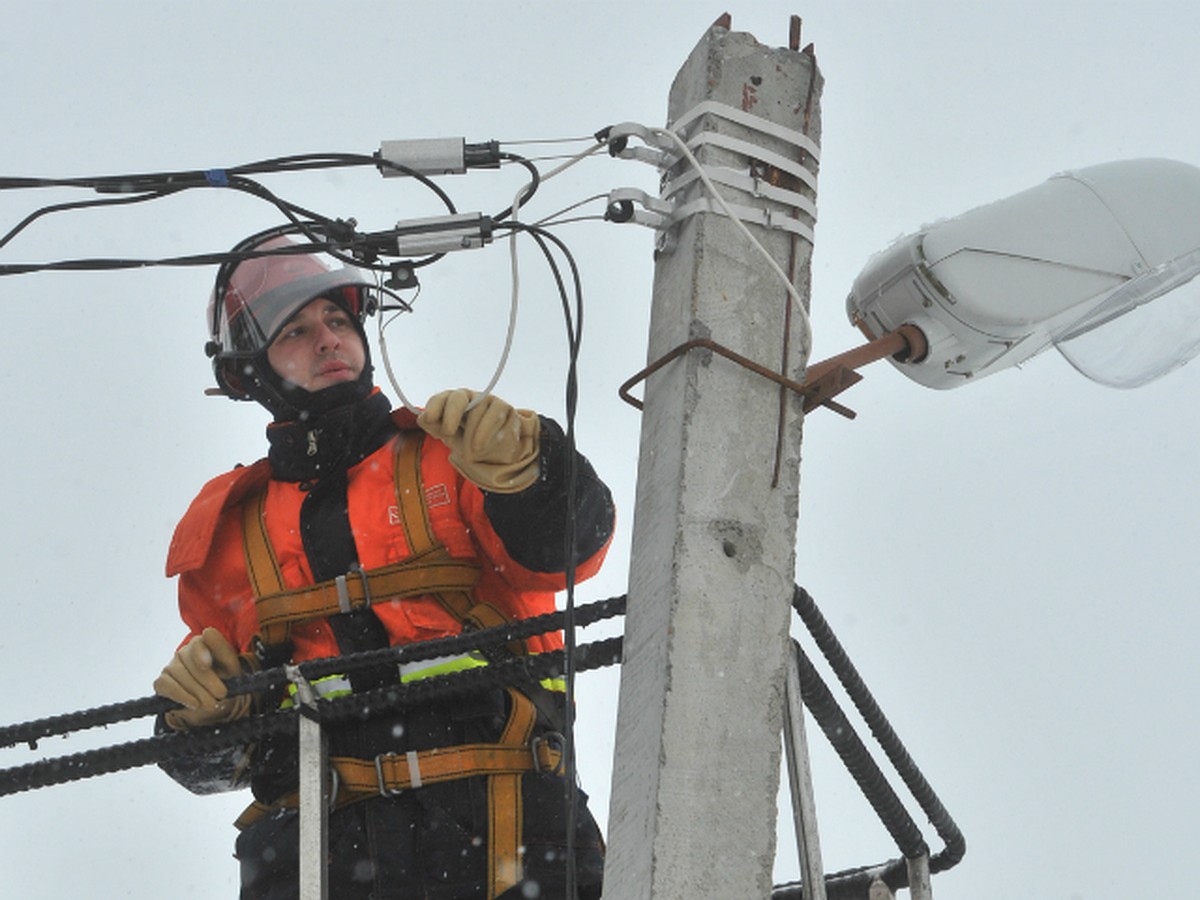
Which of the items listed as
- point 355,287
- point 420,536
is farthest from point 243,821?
point 355,287

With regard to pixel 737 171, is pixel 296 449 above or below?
above

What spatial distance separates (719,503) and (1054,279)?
101 centimetres

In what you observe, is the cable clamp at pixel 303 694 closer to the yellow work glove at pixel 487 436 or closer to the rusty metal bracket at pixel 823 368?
the yellow work glove at pixel 487 436

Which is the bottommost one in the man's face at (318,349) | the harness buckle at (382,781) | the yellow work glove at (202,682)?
the harness buckle at (382,781)

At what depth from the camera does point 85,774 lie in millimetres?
3945

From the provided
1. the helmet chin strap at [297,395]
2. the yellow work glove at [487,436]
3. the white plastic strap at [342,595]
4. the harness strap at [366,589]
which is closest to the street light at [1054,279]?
the yellow work glove at [487,436]

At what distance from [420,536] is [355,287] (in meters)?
1.19

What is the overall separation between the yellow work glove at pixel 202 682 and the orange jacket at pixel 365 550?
0.71 ft

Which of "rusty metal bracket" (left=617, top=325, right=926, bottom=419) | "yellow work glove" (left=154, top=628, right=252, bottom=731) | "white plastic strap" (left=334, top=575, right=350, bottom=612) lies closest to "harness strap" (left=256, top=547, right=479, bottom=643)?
"white plastic strap" (left=334, top=575, right=350, bottom=612)

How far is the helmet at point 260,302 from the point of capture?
507 centimetres

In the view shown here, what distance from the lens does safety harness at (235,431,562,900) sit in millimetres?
4047

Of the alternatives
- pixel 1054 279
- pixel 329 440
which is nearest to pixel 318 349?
pixel 329 440

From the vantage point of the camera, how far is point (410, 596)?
433cm

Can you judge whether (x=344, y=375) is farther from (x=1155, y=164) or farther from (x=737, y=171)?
(x=1155, y=164)
